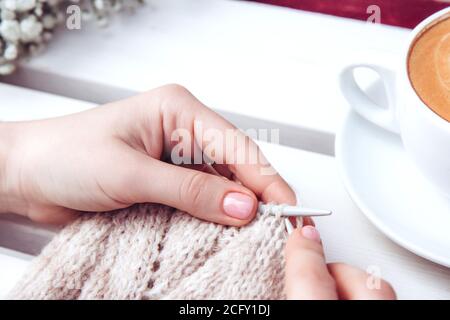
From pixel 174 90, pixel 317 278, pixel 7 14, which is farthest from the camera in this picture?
pixel 7 14

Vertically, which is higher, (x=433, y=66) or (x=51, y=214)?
(x=433, y=66)

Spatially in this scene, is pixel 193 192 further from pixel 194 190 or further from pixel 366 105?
pixel 366 105

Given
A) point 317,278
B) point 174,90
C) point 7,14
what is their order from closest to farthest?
point 317,278 → point 174,90 → point 7,14

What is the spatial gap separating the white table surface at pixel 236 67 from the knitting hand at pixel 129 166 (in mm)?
66

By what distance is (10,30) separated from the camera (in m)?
0.62

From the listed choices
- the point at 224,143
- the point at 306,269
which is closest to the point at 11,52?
the point at 224,143

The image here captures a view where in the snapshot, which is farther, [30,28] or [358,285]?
[30,28]

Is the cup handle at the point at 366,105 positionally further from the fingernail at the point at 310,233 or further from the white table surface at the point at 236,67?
the fingernail at the point at 310,233

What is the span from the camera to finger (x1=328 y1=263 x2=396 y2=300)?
16.4 inches

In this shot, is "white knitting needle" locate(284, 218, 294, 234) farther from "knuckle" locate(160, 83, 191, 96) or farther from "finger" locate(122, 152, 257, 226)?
"knuckle" locate(160, 83, 191, 96)

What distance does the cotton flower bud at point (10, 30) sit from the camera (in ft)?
2.03

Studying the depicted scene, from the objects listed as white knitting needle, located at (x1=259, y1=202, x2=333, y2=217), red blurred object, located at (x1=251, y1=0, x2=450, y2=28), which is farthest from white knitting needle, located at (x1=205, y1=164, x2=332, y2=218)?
red blurred object, located at (x1=251, y1=0, x2=450, y2=28)

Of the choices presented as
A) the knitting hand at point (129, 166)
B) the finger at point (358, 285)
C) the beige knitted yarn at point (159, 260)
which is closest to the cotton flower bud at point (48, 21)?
the knitting hand at point (129, 166)

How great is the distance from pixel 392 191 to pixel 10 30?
38 cm
